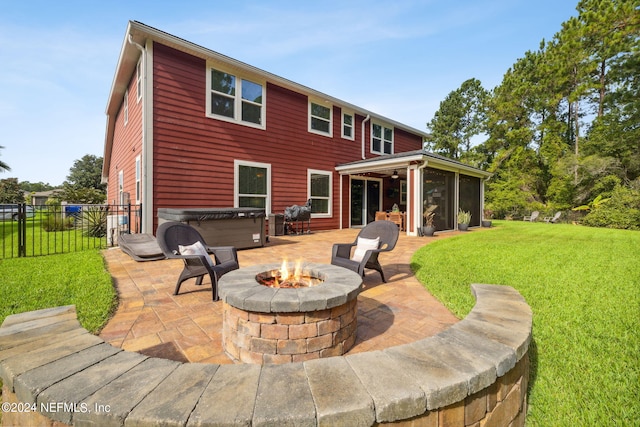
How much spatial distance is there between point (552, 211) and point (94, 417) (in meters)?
22.2

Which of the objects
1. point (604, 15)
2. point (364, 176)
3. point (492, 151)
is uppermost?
point (604, 15)

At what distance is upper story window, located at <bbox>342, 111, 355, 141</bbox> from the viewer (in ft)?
36.6

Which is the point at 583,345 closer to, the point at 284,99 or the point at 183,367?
the point at 183,367

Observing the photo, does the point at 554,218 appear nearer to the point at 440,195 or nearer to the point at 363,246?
the point at 440,195

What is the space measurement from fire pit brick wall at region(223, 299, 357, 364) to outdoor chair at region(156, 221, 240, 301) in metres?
1.33

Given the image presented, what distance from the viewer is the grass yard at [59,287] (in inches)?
111

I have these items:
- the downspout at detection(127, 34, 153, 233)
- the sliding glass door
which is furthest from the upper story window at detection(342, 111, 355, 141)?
the downspout at detection(127, 34, 153, 233)

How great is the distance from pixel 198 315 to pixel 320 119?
8.96 metres

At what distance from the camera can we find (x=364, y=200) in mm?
11992

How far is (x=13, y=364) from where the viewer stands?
1.33 metres

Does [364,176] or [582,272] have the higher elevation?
[364,176]

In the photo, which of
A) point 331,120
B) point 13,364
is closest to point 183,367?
point 13,364

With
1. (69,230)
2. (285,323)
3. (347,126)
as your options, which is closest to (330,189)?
(347,126)

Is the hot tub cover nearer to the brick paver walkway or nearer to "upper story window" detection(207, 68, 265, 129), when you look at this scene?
the brick paver walkway
